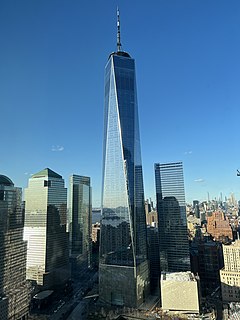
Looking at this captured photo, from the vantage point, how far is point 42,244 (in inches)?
1457

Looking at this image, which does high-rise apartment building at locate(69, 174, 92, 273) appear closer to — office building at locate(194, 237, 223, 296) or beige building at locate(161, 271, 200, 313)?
office building at locate(194, 237, 223, 296)

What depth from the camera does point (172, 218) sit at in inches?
1473

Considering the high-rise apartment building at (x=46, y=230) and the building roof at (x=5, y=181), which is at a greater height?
the building roof at (x=5, y=181)

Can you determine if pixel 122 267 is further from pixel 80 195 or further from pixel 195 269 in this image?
pixel 80 195

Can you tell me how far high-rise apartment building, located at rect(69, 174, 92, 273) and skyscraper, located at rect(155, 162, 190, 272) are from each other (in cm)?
1710

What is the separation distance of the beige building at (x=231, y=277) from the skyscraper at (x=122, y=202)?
8.97 metres

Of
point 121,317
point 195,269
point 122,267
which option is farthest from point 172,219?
point 121,317

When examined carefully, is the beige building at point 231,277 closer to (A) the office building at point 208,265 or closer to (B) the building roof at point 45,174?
(A) the office building at point 208,265

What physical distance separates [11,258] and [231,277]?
978 inches

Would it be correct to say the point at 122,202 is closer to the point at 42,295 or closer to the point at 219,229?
the point at 42,295

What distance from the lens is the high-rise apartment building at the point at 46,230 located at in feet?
118

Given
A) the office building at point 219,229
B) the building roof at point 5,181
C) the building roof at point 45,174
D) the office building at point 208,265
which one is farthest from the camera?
the office building at point 219,229

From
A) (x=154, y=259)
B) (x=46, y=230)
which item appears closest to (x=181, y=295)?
(x=154, y=259)

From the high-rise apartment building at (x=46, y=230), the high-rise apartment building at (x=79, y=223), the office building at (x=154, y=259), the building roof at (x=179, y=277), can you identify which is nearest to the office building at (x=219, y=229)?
the office building at (x=154, y=259)
